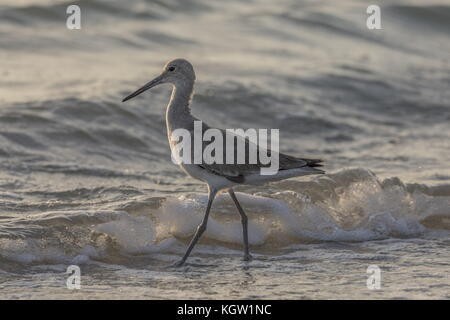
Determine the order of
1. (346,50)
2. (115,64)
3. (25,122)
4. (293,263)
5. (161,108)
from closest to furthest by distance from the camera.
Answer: (293,263)
(25,122)
(161,108)
(115,64)
(346,50)

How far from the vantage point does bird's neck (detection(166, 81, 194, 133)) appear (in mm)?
8438

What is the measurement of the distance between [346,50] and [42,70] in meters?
6.20

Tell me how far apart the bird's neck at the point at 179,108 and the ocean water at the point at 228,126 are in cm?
99

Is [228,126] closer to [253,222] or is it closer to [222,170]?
[253,222]

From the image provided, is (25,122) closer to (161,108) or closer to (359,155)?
(161,108)

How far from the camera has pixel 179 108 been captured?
858cm

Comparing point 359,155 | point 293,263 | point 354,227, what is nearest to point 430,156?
point 359,155

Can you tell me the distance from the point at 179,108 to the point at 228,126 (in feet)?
16.3

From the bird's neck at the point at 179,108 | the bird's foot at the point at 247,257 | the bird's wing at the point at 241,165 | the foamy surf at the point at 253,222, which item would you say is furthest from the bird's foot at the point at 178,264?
the bird's neck at the point at 179,108

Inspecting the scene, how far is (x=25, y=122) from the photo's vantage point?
11922 millimetres

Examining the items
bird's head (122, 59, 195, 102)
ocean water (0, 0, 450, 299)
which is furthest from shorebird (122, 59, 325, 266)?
ocean water (0, 0, 450, 299)

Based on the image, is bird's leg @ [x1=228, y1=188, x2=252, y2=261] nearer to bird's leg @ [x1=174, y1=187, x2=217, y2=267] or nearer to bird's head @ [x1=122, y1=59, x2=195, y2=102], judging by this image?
bird's leg @ [x1=174, y1=187, x2=217, y2=267]

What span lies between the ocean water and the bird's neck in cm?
99

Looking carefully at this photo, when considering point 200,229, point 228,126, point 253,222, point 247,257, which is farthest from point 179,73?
point 228,126
